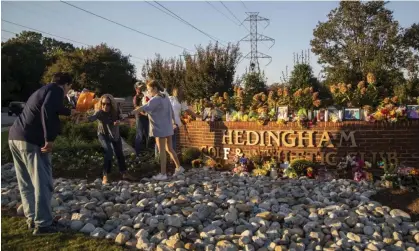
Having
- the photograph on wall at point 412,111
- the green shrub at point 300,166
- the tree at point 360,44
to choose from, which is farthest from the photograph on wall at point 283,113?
the tree at point 360,44

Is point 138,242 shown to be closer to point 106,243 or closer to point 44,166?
point 106,243

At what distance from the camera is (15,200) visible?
18.7 ft

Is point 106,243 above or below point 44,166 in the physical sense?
below

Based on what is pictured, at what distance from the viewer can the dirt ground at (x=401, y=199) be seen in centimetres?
537

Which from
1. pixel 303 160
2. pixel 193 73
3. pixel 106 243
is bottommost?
pixel 106 243

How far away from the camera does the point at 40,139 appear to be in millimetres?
4594

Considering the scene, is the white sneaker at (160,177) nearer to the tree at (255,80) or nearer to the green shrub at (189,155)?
the green shrub at (189,155)

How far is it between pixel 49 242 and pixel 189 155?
462 cm

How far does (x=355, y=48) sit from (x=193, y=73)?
12052 millimetres

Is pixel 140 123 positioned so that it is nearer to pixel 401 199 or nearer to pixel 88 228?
pixel 88 228

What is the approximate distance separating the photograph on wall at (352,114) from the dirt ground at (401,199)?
1691mm

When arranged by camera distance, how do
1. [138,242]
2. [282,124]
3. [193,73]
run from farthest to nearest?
[193,73] → [282,124] → [138,242]

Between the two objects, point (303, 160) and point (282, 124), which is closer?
point (303, 160)

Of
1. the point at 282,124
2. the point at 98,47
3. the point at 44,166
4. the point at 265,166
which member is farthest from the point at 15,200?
the point at 98,47
